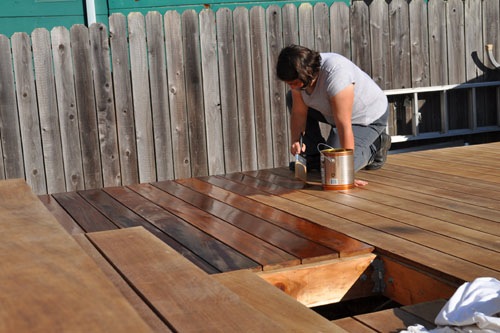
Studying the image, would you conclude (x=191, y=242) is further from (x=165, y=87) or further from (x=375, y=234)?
(x=165, y=87)

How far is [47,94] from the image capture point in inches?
199

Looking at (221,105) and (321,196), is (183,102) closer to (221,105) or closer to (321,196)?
(221,105)

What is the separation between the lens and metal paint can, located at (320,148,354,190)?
3.96 metres

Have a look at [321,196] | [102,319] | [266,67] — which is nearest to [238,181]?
[321,196]

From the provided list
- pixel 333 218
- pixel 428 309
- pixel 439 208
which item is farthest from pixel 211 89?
pixel 428 309

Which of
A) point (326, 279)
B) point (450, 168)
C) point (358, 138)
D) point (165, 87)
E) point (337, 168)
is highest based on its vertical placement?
point (165, 87)

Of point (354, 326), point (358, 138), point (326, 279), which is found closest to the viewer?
point (354, 326)

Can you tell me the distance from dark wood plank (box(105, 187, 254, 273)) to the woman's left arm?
108cm

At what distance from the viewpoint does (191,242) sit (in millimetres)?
3010

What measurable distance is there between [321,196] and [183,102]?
1.88m

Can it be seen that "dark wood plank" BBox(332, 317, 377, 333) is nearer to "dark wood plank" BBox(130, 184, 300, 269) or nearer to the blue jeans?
"dark wood plank" BBox(130, 184, 300, 269)

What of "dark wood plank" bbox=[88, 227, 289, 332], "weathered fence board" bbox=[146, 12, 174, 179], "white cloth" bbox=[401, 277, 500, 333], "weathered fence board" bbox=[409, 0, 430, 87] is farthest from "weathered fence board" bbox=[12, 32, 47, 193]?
"white cloth" bbox=[401, 277, 500, 333]

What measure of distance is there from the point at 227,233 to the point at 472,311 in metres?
1.38

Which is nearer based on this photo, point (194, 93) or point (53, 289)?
point (53, 289)
